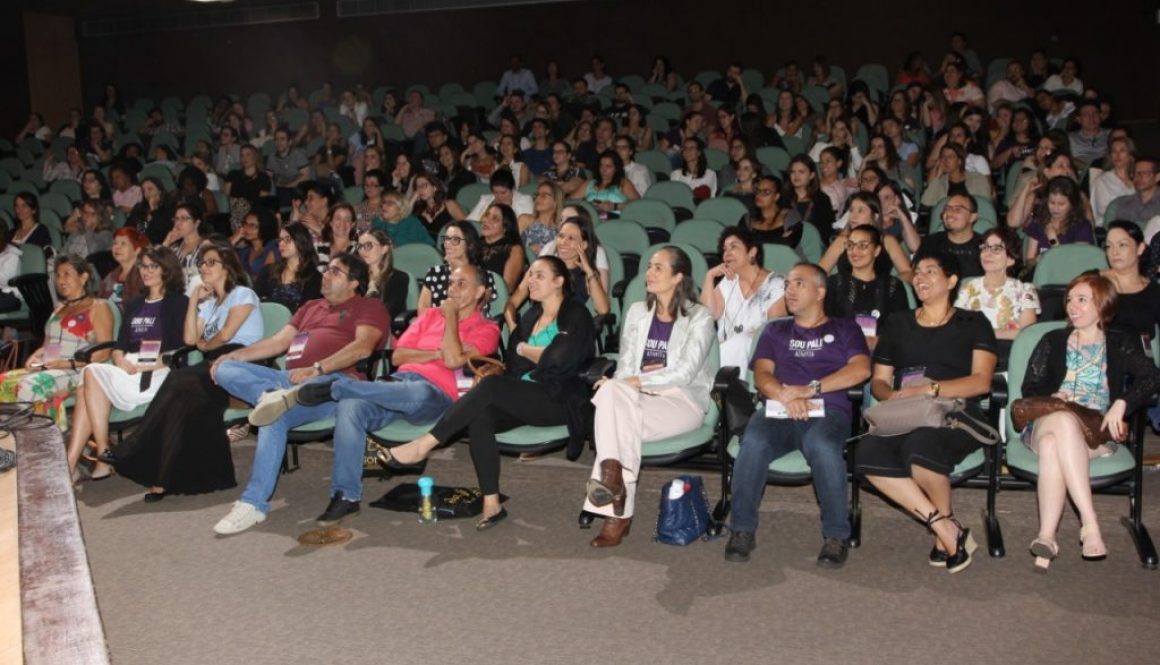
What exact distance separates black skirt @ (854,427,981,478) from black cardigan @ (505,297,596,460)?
106cm

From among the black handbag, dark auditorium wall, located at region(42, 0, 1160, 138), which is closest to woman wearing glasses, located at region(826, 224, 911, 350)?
the black handbag

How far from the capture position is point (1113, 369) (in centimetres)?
395

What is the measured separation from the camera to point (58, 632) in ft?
6.17

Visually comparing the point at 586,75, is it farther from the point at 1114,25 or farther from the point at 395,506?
the point at 395,506

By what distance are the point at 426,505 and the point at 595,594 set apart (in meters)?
1.04

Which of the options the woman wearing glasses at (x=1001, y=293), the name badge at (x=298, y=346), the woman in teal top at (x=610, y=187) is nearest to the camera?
the woman wearing glasses at (x=1001, y=293)

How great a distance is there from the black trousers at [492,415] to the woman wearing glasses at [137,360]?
1.59 meters

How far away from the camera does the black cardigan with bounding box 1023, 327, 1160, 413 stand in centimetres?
380

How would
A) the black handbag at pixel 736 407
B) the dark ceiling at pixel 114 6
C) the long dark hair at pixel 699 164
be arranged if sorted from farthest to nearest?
the dark ceiling at pixel 114 6 < the long dark hair at pixel 699 164 < the black handbag at pixel 736 407

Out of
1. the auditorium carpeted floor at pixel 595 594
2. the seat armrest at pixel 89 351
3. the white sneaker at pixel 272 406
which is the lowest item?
the auditorium carpeted floor at pixel 595 594

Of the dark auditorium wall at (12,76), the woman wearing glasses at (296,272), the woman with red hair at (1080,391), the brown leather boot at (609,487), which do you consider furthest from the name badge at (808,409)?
the dark auditorium wall at (12,76)


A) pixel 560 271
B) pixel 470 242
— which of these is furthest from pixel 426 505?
pixel 470 242

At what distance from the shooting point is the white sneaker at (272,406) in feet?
14.3

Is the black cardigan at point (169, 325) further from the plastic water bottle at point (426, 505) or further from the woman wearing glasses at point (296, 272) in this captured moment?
the plastic water bottle at point (426, 505)
